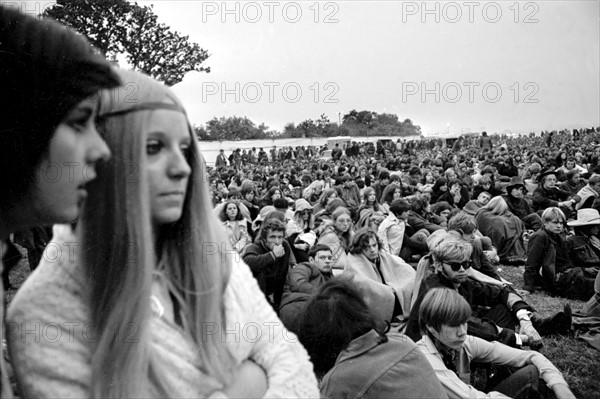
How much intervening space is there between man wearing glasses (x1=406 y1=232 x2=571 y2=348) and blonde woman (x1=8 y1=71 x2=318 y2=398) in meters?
3.18

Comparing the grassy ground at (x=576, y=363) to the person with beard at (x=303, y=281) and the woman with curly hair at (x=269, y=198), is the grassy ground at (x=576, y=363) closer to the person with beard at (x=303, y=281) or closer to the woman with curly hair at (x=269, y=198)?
the person with beard at (x=303, y=281)

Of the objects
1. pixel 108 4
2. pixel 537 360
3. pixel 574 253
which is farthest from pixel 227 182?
pixel 108 4

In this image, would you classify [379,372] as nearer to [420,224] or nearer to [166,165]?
[166,165]

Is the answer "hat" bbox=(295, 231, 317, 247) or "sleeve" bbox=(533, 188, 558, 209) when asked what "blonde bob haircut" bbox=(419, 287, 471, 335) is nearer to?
"hat" bbox=(295, 231, 317, 247)

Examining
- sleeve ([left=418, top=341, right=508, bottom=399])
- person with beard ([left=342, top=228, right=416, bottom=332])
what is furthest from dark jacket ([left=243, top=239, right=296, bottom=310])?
sleeve ([left=418, top=341, right=508, bottom=399])

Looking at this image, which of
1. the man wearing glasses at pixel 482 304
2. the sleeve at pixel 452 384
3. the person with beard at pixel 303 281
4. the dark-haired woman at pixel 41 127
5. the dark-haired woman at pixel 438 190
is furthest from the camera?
the dark-haired woman at pixel 438 190

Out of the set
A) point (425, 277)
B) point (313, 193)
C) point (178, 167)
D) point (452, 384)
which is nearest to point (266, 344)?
point (178, 167)

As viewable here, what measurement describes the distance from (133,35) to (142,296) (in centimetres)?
115

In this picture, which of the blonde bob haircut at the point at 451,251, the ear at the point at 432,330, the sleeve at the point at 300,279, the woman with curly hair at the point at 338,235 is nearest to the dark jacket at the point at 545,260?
the woman with curly hair at the point at 338,235

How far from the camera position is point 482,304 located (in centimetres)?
502

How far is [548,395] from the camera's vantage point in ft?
11.4

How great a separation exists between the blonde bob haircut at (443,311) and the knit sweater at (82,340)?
219cm

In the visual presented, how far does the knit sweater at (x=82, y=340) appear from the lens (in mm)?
957

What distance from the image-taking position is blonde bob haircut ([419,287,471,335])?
3.21 m
